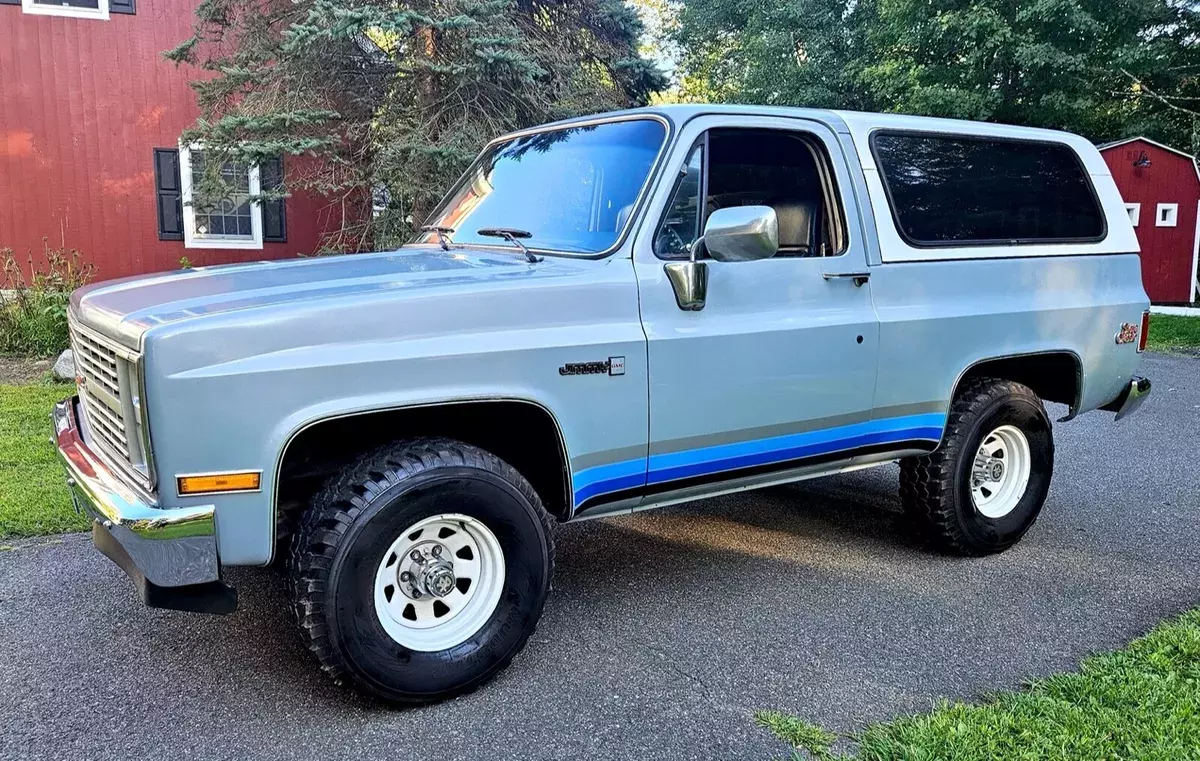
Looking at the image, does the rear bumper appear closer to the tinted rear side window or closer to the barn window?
the tinted rear side window

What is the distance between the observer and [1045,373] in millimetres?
4996

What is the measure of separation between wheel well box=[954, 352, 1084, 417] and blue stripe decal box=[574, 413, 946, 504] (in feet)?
1.57

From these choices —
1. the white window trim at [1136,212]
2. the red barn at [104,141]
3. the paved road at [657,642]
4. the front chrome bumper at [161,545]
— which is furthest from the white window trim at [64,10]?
the white window trim at [1136,212]

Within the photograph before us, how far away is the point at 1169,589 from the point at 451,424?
11.2 ft

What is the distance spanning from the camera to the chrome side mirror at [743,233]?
3279mm

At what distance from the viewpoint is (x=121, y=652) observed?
11.7ft

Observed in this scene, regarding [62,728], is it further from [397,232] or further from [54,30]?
[54,30]

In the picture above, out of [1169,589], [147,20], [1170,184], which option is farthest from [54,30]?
[1170,184]

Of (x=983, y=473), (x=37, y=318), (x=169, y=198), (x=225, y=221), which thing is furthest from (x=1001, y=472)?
(x=169, y=198)

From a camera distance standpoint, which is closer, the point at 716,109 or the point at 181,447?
the point at 181,447

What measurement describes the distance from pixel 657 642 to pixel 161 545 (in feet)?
6.28

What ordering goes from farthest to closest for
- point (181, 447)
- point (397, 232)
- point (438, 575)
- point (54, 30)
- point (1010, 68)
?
point (1010, 68)
point (54, 30)
point (397, 232)
point (438, 575)
point (181, 447)

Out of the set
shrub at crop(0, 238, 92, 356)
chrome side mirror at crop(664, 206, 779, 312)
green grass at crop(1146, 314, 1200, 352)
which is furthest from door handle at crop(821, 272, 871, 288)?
green grass at crop(1146, 314, 1200, 352)

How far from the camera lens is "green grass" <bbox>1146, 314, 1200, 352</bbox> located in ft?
44.0
